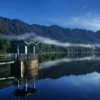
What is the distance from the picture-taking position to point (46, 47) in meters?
193

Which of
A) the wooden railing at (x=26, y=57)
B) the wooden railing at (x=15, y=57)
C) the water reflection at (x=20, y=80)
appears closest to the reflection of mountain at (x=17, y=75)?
the water reflection at (x=20, y=80)

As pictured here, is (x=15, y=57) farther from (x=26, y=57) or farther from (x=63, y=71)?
(x=63, y=71)

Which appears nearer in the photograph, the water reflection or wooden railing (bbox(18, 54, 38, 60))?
the water reflection

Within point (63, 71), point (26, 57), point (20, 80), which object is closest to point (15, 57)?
point (26, 57)

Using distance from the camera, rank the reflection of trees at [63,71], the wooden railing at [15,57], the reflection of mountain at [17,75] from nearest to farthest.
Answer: the reflection of mountain at [17,75]
the wooden railing at [15,57]
the reflection of trees at [63,71]

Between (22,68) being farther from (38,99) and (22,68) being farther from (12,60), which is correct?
(38,99)

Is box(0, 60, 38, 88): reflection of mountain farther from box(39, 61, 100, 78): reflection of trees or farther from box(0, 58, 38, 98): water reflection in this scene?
box(39, 61, 100, 78): reflection of trees

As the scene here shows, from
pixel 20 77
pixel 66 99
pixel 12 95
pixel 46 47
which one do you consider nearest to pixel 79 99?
pixel 66 99

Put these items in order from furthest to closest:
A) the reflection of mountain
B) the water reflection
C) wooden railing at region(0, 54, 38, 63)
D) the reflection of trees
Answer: the reflection of trees → wooden railing at region(0, 54, 38, 63) → the reflection of mountain → the water reflection

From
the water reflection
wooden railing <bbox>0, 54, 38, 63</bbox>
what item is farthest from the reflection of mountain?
wooden railing <bbox>0, 54, 38, 63</bbox>

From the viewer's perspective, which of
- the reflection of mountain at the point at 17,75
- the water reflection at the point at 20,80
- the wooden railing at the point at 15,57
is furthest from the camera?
the wooden railing at the point at 15,57

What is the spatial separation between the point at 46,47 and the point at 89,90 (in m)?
158

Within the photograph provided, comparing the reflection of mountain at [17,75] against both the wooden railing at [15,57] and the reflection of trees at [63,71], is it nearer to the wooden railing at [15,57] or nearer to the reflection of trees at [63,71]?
the wooden railing at [15,57]

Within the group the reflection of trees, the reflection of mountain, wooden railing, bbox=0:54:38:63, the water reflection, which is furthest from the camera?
the reflection of trees
